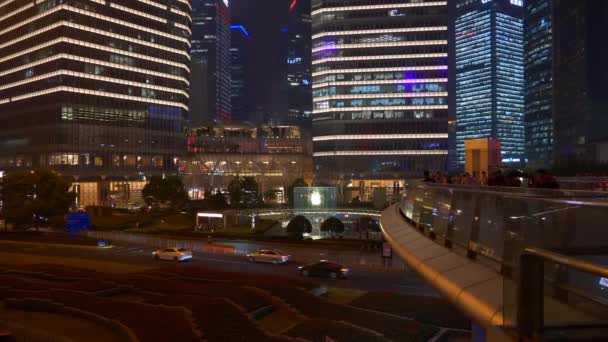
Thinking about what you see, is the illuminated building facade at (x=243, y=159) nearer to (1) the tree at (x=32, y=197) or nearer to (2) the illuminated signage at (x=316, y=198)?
Answer: (2) the illuminated signage at (x=316, y=198)

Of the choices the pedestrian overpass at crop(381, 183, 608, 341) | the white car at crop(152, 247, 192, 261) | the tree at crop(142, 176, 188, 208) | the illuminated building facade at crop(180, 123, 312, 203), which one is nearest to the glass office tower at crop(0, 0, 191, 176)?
the illuminated building facade at crop(180, 123, 312, 203)

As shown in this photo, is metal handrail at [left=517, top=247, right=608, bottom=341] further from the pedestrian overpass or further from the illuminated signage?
the illuminated signage

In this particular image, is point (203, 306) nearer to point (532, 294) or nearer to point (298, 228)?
point (532, 294)

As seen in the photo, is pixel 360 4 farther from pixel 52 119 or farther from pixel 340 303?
pixel 340 303

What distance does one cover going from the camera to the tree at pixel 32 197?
69.9 m

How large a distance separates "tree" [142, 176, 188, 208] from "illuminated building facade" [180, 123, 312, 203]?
35.0 metres

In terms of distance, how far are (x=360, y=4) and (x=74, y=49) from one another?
66.9 meters

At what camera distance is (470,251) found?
982 cm

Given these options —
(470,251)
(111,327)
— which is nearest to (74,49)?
→ (111,327)

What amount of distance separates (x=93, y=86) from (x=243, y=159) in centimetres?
4200

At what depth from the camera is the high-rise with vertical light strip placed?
4466 inches

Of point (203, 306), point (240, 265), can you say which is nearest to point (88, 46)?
point (240, 265)

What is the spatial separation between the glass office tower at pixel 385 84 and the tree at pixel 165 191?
45.4 metres

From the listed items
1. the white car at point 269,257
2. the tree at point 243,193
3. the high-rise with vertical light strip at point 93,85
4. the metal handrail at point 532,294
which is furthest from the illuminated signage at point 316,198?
the metal handrail at point 532,294
